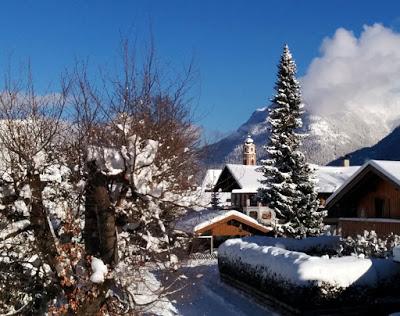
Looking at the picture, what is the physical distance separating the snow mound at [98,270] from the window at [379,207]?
17201 millimetres

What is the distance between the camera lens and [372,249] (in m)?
18.4

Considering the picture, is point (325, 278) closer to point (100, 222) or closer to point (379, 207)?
point (100, 222)

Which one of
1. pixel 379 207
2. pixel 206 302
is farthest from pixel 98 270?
pixel 379 207

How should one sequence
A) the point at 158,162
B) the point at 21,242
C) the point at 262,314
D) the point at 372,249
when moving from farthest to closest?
the point at 372,249
the point at 262,314
the point at 158,162
the point at 21,242

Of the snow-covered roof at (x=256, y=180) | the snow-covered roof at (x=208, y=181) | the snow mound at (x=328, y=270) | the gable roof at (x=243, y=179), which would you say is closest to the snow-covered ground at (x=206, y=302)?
the snow mound at (x=328, y=270)

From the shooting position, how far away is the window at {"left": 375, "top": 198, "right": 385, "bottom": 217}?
22.8 metres

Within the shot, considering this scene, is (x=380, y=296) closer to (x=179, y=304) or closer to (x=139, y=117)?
(x=179, y=304)

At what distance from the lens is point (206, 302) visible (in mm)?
18094

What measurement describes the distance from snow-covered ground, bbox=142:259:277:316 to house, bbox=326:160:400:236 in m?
6.82

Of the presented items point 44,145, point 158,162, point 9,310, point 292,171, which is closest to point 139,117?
point 158,162

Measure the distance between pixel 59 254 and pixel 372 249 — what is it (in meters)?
13.0

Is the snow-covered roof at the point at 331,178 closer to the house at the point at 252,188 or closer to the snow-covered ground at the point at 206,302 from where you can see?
the house at the point at 252,188

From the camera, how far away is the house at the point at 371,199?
822 inches

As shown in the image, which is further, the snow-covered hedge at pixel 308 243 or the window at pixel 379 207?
the window at pixel 379 207
